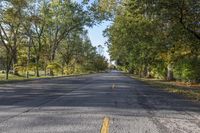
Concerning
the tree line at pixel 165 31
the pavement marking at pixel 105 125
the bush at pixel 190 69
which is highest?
the tree line at pixel 165 31

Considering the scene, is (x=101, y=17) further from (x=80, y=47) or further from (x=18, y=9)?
(x=80, y=47)

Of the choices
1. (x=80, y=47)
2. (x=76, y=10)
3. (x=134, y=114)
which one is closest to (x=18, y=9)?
(x=76, y=10)

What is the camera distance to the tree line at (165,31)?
65.5 ft

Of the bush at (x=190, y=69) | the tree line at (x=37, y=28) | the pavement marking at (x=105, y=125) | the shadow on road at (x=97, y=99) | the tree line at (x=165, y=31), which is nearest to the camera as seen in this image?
the pavement marking at (x=105, y=125)

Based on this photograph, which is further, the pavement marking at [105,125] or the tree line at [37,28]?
the tree line at [37,28]

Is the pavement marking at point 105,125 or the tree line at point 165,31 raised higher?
the tree line at point 165,31

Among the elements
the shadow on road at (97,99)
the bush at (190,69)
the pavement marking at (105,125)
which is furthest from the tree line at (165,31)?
the pavement marking at (105,125)

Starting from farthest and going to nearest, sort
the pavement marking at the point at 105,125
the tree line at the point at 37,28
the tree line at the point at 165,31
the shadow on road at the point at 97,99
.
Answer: the tree line at the point at 37,28, the tree line at the point at 165,31, the shadow on road at the point at 97,99, the pavement marking at the point at 105,125

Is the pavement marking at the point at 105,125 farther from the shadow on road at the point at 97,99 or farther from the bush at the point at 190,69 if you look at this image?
the bush at the point at 190,69

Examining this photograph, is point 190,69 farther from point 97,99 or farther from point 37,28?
point 37,28

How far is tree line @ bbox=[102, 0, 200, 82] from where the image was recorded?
20.0 metres

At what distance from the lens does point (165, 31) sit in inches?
1134

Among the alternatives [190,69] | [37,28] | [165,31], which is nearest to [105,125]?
[165,31]

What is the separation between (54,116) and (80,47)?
80898 mm
